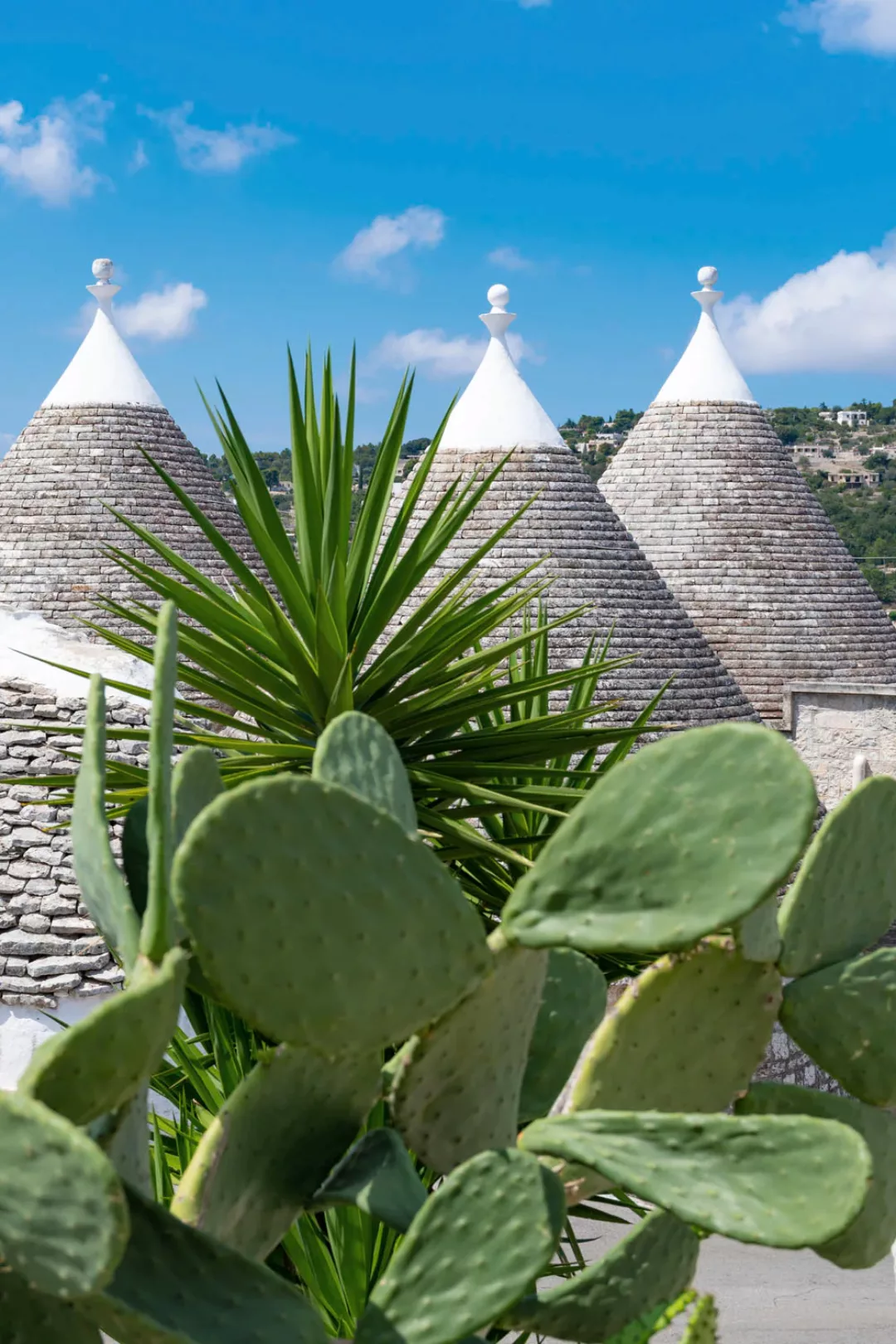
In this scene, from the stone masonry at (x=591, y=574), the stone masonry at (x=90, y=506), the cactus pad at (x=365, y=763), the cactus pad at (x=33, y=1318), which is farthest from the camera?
the stone masonry at (x=90, y=506)

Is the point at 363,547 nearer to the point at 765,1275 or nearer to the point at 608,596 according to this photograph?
the point at 765,1275

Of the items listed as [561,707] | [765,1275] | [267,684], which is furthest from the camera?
[561,707]

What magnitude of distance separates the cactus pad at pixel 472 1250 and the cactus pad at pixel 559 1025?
56 centimetres

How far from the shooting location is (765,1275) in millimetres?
7074

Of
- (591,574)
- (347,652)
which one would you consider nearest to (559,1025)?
(347,652)

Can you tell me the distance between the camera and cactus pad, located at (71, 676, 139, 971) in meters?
1.59

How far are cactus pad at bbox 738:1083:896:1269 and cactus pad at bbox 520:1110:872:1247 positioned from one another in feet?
1.51

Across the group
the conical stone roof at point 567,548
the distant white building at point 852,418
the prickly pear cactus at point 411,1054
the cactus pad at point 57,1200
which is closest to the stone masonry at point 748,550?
the conical stone roof at point 567,548

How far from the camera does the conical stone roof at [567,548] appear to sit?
9477mm

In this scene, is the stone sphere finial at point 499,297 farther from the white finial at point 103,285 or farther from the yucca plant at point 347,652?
the yucca plant at point 347,652

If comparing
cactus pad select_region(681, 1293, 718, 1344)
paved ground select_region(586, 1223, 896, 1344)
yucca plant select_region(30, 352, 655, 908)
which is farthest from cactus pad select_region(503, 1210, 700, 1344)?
paved ground select_region(586, 1223, 896, 1344)

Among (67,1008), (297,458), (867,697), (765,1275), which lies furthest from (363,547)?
(867,697)

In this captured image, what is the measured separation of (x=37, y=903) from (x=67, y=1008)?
63 centimetres

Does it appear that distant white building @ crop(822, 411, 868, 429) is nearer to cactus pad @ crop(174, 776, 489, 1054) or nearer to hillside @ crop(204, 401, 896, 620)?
hillside @ crop(204, 401, 896, 620)
